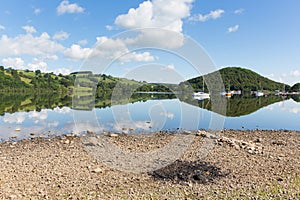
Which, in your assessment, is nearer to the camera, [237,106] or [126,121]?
[126,121]

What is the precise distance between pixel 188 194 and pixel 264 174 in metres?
3.72

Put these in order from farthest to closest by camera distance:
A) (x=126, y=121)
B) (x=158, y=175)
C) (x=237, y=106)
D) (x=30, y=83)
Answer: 1. (x=30, y=83)
2. (x=237, y=106)
3. (x=126, y=121)
4. (x=158, y=175)

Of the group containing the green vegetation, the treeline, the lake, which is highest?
the treeline

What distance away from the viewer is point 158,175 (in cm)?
979

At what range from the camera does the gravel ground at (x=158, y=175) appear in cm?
805

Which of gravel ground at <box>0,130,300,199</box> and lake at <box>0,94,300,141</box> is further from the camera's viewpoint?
lake at <box>0,94,300,141</box>

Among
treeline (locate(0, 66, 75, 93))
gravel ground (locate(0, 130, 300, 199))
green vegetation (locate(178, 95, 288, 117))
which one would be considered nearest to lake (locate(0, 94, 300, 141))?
green vegetation (locate(178, 95, 288, 117))

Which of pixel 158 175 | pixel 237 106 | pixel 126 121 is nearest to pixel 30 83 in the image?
pixel 237 106

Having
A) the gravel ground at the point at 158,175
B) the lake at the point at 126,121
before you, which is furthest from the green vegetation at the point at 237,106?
the gravel ground at the point at 158,175

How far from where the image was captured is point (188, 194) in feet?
26.3

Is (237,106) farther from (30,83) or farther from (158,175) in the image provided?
(30,83)

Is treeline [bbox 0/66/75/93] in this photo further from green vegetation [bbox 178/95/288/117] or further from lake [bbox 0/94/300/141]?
lake [bbox 0/94/300/141]

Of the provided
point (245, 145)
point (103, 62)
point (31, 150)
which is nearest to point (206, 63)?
point (103, 62)

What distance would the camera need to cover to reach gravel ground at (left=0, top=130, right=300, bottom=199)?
26.4ft
